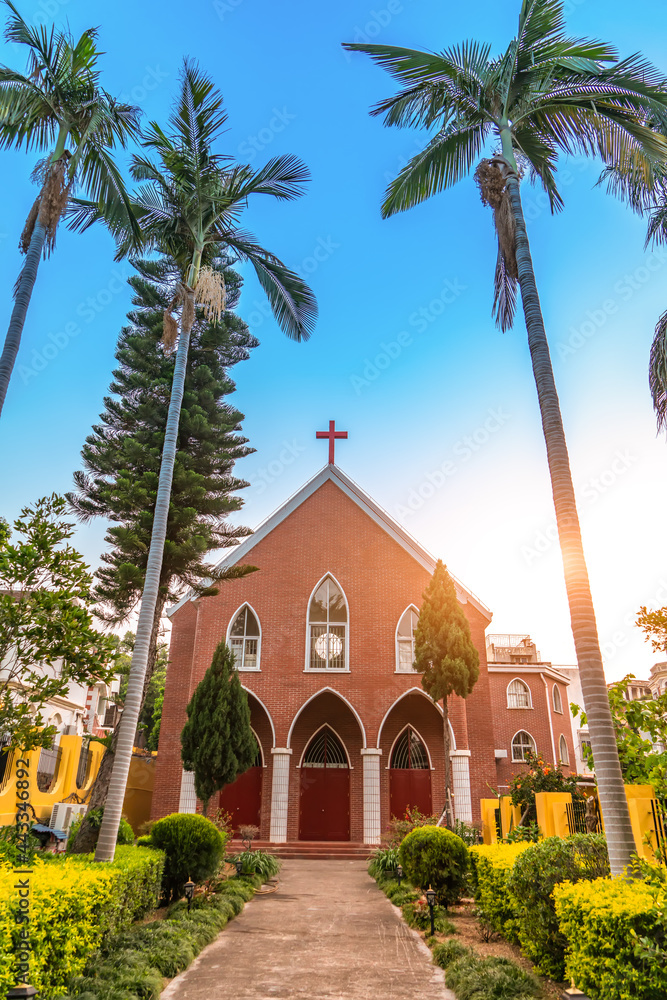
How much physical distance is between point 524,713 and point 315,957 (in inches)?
885

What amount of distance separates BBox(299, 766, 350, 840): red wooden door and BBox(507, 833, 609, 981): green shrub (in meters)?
14.3

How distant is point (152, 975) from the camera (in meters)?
6.57

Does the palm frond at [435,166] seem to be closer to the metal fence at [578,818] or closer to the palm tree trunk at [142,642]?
the palm tree trunk at [142,642]

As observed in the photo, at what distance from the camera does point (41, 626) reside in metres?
7.54

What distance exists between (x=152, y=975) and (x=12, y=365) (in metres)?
7.67

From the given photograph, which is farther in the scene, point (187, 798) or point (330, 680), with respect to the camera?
point (330, 680)

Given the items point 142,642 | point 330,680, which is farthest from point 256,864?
point 330,680

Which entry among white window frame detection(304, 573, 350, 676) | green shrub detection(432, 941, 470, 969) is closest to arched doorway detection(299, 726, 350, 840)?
white window frame detection(304, 573, 350, 676)

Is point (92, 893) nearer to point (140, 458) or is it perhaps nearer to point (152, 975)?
point (152, 975)

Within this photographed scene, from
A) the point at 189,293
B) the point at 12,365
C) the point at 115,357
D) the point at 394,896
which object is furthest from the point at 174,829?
the point at 115,357

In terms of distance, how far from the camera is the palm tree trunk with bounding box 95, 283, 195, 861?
8.72 metres

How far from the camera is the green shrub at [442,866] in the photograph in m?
10.8

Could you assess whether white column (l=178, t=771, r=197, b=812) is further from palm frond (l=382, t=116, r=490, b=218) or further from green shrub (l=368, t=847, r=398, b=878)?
palm frond (l=382, t=116, r=490, b=218)

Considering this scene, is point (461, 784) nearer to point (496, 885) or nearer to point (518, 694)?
point (518, 694)
